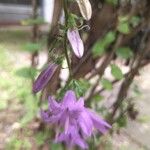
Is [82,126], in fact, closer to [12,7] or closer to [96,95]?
[96,95]

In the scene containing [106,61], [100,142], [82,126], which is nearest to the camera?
[82,126]

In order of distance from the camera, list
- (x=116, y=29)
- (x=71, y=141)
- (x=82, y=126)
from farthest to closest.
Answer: (x=116, y=29) < (x=71, y=141) < (x=82, y=126)

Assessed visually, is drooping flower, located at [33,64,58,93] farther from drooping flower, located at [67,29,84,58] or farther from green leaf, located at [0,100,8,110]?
green leaf, located at [0,100,8,110]

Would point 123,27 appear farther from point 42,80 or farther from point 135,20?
point 42,80

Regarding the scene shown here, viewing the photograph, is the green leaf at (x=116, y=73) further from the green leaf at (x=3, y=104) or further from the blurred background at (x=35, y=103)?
the green leaf at (x=3, y=104)

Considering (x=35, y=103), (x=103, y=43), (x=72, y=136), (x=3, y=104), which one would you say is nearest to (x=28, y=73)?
(x=35, y=103)

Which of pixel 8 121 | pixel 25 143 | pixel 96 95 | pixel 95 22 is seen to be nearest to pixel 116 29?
pixel 95 22

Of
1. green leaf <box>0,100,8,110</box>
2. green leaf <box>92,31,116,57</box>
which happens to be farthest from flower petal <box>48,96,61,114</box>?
green leaf <box>0,100,8,110</box>

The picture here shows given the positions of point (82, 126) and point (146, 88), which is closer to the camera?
point (82, 126)
